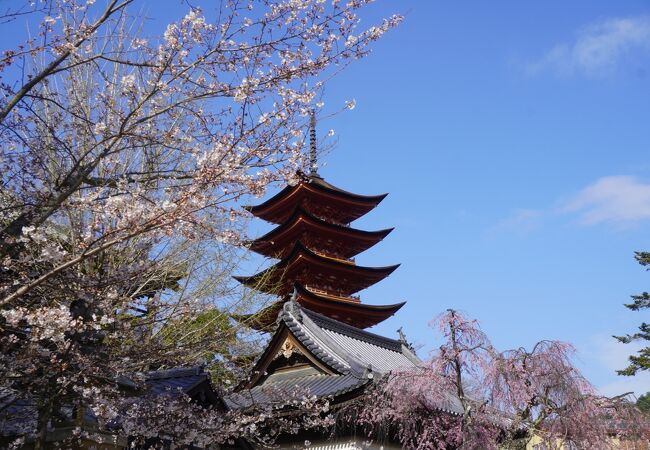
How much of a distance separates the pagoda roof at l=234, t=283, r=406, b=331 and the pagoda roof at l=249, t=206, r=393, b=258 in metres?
2.71

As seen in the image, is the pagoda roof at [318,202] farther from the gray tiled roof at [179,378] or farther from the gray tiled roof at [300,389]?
the gray tiled roof at [179,378]

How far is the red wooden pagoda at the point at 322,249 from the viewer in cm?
2348

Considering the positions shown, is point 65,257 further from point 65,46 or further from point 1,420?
point 1,420

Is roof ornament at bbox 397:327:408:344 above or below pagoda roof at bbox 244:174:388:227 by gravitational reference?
below

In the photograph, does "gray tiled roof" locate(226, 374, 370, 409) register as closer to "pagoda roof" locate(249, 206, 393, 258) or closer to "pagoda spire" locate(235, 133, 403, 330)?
"pagoda spire" locate(235, 133, 403, 330)

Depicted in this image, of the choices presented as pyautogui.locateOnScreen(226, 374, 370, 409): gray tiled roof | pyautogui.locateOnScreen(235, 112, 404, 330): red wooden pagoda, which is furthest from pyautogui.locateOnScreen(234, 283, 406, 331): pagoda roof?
pyautogui.locateOnScreen(226, 374, 370, 409): gray tiled roof

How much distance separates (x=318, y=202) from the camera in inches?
1043

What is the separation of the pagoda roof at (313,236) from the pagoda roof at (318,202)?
145cm

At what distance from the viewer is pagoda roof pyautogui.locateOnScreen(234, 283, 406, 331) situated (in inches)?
848

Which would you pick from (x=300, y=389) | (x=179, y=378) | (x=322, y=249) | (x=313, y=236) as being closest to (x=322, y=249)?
(x=322, y=249)

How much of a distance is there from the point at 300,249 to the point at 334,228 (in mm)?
2768

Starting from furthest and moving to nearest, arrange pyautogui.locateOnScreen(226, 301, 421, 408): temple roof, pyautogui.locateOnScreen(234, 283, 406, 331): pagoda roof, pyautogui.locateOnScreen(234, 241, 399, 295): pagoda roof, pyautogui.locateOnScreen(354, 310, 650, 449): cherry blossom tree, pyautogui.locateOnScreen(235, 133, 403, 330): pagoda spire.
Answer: pyautogui.locateOnScreen(235, 133, 403, 330): pagoda spire → pyautogui.locateOnScreen(234, 241, 399, 295): pagoda roof → pyautogui.locateOnScreen(234, 283, 406, 331): pagoda roof → pyautogui.locateOnScreen(226, 301, 421, 408): temple roof → pyautogui.locateOnScreen(354, 310, 650, 449): cherry blossom tree

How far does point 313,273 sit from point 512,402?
52.1 ft

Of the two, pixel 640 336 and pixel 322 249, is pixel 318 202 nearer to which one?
pixel 322 249
